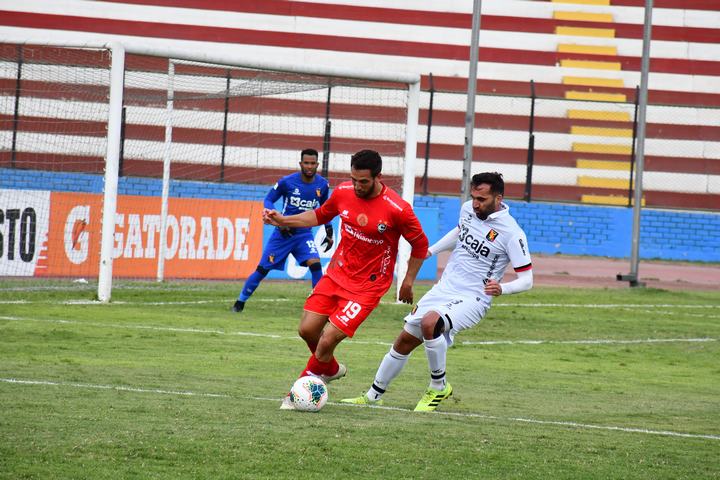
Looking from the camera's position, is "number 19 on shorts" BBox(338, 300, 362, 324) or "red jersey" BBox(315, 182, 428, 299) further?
"red jersey" BBox(315, 182, 428, 299)

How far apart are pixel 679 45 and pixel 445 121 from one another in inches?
345

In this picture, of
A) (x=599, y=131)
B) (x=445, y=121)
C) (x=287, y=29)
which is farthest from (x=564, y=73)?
(x=287, y=29)

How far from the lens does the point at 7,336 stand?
1291cm

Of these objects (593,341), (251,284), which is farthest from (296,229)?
(593,341)

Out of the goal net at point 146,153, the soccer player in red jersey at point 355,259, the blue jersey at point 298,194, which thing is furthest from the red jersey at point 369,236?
the goal net at point 146,153

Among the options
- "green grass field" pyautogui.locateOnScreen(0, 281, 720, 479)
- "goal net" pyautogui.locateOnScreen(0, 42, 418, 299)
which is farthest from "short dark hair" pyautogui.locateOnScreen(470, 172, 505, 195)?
"goal net" pyautogui.locateOnScreen(0, 42, 418, 299)

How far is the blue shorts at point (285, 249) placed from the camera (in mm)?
16906

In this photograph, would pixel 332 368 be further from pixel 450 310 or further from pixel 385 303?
pixel 385 303

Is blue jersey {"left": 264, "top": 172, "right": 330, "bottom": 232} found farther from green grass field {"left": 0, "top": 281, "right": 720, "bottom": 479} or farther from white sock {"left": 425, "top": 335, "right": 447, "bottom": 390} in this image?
white sock {"left": 425, "top": 335, "right": 447, "bottom": 390}

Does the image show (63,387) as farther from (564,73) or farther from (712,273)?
(564,73)

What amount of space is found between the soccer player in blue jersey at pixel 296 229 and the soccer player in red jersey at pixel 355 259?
675 centimetres

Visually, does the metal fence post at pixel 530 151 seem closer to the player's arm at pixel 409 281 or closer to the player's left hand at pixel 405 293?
the player's arm at pixel 409 281

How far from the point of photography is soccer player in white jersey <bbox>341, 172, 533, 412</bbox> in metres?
9.70

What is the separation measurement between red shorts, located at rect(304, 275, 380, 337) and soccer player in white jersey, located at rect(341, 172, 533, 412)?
0.54 metres
